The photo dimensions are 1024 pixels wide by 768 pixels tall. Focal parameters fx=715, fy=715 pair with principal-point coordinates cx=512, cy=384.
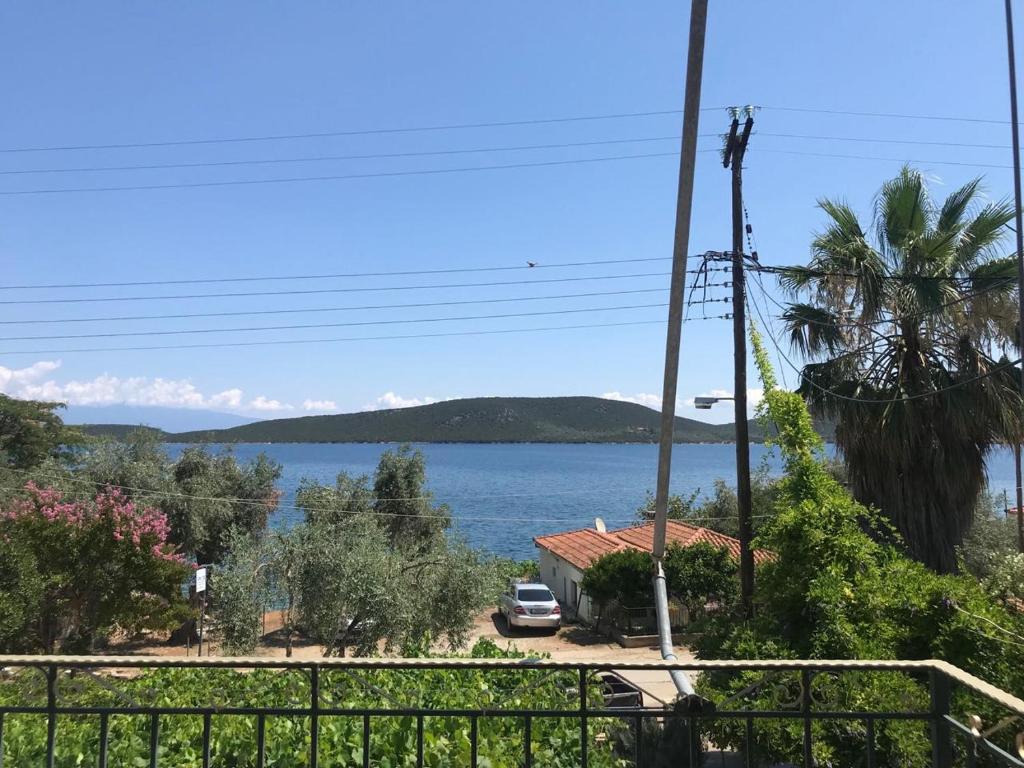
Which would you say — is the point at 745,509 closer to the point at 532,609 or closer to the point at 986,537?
the point at 532,609

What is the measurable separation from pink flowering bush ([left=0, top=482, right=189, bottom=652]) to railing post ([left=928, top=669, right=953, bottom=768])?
52.1 ft

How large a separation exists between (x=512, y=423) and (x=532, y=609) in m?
158

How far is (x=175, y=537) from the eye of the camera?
2370 centimetres

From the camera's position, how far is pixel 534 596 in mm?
24422

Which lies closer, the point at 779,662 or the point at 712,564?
the point at 779,662

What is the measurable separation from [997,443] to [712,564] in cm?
1263

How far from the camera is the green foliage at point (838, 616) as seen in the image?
6.38 m

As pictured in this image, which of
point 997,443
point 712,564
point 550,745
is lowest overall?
point 712,564

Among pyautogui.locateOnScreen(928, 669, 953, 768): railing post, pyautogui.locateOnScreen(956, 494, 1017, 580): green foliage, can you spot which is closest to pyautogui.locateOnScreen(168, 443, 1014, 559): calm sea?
pyautogui.locateOnScreen(956, 494, 1017, 580): green foliage

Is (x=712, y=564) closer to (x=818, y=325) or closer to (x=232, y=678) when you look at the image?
(x=818, y=325)

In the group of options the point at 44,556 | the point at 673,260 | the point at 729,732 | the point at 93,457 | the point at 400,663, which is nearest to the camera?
the point at 400,663

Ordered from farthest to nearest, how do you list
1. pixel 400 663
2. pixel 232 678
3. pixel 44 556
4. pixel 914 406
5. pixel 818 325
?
pixel 44 556 < pixel 818 325 < pixel 914 406 < pixel 232 678 < pixel 400 663

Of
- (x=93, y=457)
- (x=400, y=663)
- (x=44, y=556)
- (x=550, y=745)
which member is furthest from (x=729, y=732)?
(x=93, y=457)

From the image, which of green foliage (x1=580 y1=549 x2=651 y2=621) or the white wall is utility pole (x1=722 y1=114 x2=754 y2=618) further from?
the white wall
